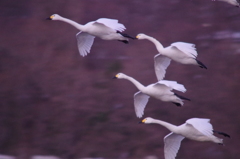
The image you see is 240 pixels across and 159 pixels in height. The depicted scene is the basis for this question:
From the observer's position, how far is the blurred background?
14.0 m

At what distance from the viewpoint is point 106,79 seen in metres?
15.5

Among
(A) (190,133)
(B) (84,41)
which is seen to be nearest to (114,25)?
(B) (84,41)

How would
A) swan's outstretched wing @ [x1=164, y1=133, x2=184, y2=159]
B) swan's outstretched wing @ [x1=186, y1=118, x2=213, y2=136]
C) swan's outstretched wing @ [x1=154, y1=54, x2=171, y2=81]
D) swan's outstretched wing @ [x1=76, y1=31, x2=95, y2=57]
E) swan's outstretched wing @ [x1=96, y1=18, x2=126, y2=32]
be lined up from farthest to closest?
1. swan's outstretched wing @ [x1=76, y1=31, x2=95, y2=57]
2. swan's outstretched wing @ [x1=154, y1=54, x2=171, y2=81]
3. swan's outstretched wing @ [x1=164, y1=133, x2=184, y2=159]
4. swan's outstretched wing @ [x1=96, y1=18, x2=126, y2=32]
5. swan's outstretched wing @ [x1=186, y1=118, x2=213, y2=136]

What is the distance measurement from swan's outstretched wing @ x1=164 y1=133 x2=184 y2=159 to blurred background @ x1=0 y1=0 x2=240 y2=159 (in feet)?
8.28

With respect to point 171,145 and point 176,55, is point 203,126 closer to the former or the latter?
point 171,145

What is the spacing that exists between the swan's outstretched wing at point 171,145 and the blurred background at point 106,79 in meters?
2.52

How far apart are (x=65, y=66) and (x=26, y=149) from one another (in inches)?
120

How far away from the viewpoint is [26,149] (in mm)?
14234

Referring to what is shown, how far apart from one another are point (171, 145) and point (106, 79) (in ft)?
16.7

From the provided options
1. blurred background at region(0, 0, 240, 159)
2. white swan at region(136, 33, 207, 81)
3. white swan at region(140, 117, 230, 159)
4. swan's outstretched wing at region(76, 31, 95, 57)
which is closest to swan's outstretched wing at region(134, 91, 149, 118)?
white swan at region(140, 117, 230, 159)

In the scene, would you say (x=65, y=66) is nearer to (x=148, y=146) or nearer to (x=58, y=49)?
(x=58, y=49)

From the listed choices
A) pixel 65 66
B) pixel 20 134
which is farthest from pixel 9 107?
pixel 65 66

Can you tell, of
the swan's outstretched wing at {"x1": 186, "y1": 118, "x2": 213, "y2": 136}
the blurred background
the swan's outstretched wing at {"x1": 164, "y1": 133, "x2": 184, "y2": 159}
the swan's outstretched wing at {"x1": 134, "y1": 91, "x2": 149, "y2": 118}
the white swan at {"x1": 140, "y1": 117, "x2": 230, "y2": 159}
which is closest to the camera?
the swan's outstretched wing at {"x1": 186, "y1": 118, "x2": 213, "y2": 136}

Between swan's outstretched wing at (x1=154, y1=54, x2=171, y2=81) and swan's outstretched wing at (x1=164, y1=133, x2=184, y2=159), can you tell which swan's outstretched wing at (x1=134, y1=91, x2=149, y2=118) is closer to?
swan's outstretched wing at (x1=154, y1=54, x2=171, y2=81)
